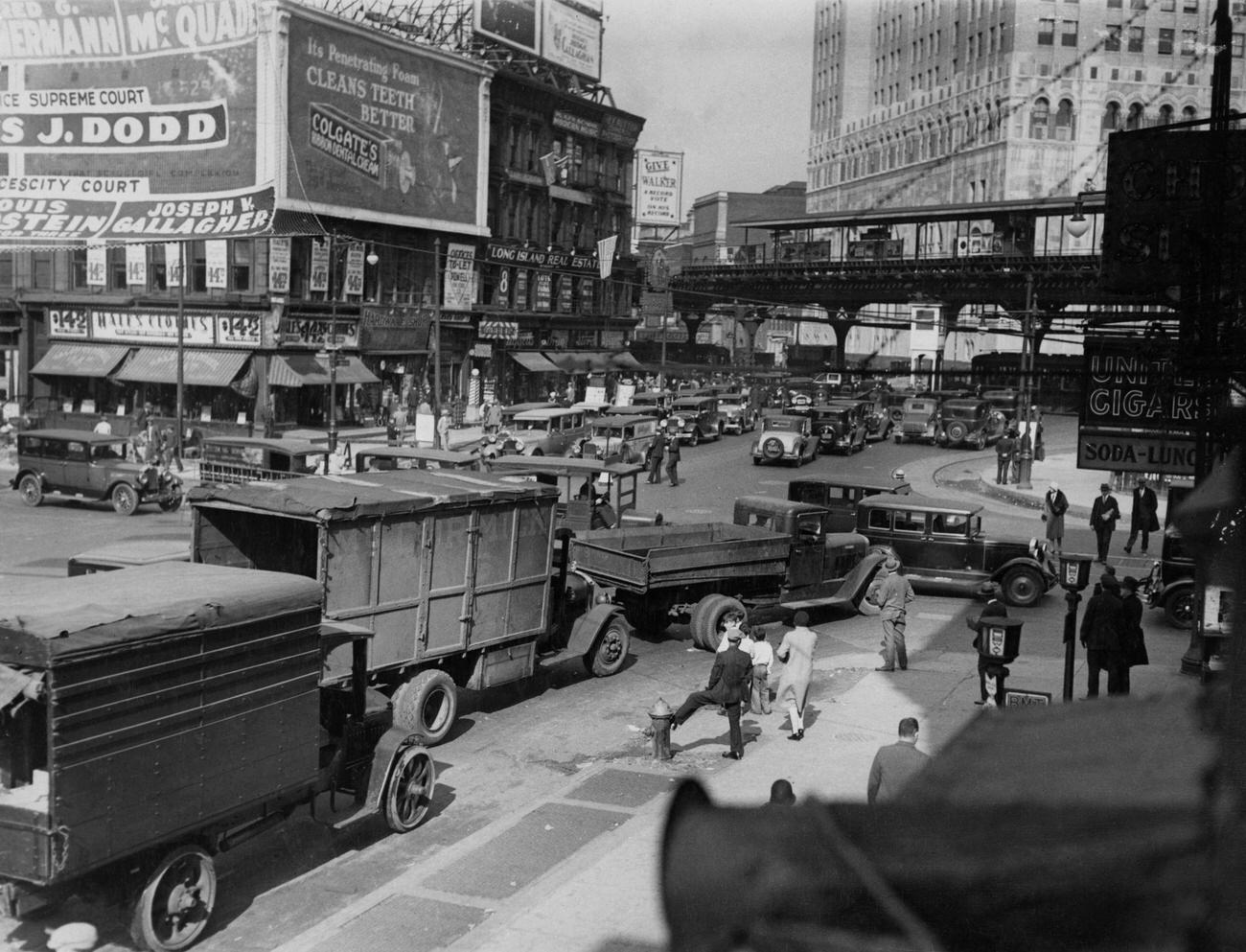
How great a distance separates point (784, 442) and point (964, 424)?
13060 mm

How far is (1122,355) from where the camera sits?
15.2m

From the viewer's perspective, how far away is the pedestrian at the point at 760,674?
15.3 meters

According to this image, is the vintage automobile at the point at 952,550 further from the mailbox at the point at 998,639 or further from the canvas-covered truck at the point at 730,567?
the mailbox at the point at 998,639

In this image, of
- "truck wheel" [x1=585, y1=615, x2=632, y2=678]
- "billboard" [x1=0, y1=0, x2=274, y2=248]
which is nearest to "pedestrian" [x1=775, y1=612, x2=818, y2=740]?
"truck wheel" [x1=585, y1=615, x2=632, y2=678]

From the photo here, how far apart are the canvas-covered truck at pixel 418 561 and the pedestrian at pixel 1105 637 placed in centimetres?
604

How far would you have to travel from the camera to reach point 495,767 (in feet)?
44.2

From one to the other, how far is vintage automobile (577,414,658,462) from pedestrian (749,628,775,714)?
73.5 feet

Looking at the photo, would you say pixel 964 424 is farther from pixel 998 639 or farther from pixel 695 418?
pixel 998 639

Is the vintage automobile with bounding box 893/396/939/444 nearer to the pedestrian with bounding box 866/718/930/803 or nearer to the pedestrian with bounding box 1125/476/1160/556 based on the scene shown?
the pedestrian with bounding box 1125/476/1160/556

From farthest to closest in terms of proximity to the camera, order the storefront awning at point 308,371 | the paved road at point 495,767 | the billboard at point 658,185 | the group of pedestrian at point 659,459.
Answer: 1. the billboard at point 658,185
2. the storefront awning at point 308,371
3. the group of pedestrian at point 659,459
4. the paved road at point 495,767

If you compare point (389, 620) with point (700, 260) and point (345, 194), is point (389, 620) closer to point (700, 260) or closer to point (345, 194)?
point (345, 194)

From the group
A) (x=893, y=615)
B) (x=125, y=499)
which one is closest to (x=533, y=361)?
(x=125, y=499)

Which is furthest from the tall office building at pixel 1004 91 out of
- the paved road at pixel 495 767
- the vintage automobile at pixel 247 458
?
the paved road at pixel 495 767

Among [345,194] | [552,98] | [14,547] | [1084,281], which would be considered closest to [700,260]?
[552,98]
